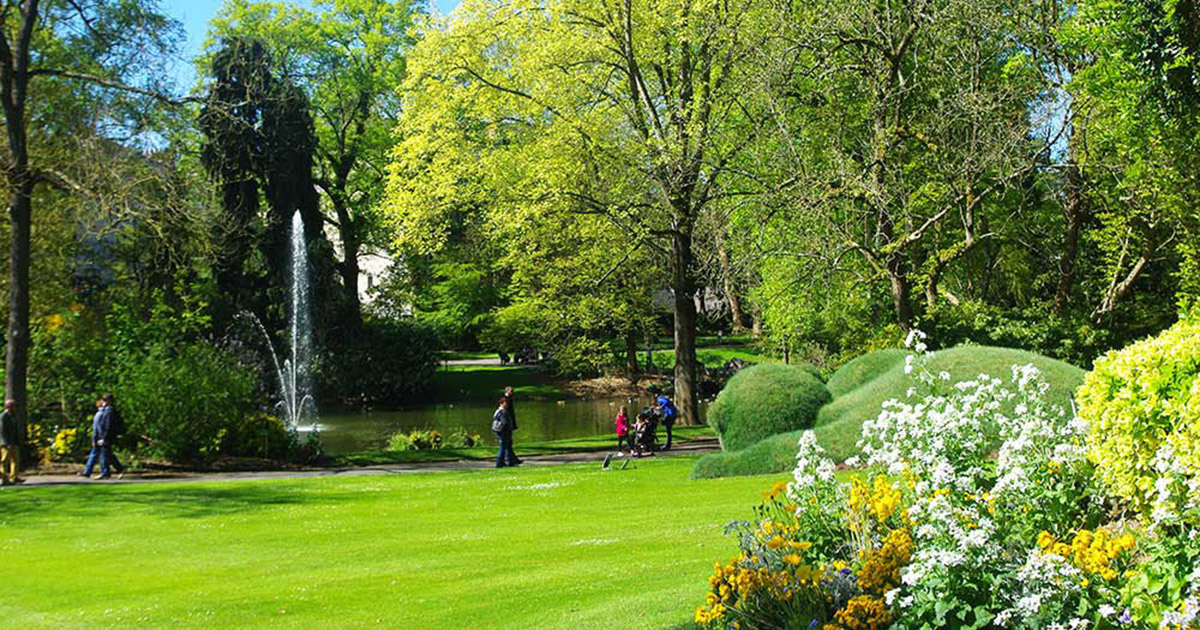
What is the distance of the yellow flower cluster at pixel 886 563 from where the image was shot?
240 inches

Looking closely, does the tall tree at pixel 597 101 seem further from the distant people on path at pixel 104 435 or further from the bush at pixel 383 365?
the bush at pixel 383 365

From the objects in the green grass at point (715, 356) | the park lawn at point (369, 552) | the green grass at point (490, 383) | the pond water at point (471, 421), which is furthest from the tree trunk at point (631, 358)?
the park lawn at point (369, 552)

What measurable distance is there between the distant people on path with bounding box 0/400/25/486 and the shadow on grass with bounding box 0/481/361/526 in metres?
1.47

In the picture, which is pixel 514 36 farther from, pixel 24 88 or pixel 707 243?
pixel 24 88

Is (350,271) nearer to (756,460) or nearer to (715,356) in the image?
(715,356)

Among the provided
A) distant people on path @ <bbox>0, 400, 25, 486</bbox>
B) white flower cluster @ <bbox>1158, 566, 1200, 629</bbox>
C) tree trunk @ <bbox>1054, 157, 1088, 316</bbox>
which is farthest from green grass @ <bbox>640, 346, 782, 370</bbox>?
white flower cluster @ <bbox>1158, 566, 1200, 629</bbox>

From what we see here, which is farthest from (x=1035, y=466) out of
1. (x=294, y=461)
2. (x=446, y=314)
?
(x=446, y=314)

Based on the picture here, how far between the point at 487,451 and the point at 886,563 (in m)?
20.1

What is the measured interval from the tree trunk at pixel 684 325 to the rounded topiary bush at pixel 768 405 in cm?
811

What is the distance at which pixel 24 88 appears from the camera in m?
21.1

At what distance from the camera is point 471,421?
3938cm

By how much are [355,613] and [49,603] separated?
3.30 metres

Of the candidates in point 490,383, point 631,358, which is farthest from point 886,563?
point 490,383

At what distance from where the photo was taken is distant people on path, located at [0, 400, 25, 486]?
19.1 m
